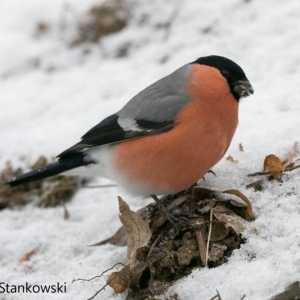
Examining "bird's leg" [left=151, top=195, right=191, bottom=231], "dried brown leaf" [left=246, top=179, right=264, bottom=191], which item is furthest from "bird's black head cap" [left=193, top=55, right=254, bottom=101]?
"bird's leg" [left=151, top=195, right=191, bottom=231]

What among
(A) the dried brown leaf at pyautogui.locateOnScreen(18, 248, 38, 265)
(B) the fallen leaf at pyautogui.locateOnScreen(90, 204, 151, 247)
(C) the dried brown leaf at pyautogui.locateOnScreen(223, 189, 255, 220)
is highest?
(A) the dried brown leaf at pyautogui.locateOnScreen(18, 248, 38, 265)

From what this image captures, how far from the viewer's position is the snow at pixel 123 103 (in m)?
3.01

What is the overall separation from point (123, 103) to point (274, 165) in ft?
7.46

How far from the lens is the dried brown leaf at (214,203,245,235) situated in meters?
3.13

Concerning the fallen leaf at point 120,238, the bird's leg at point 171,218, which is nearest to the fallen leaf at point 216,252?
the bird's leg at point 171,218

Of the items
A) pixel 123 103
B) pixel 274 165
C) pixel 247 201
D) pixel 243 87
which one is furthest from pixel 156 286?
pixel 123 103

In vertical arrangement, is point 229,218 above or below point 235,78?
below

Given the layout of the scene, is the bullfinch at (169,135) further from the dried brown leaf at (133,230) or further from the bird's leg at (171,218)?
the dried brown leaf at (133,230)

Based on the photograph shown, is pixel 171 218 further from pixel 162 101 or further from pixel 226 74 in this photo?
pixel 226 74

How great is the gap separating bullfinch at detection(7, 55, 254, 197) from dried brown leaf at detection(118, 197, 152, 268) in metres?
0.30

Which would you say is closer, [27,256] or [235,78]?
[235,78]

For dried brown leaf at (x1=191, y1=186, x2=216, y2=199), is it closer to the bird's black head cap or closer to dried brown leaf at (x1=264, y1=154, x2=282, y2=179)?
dried brown leaf at (x1=264, y1=154, x2=282, y2=179)

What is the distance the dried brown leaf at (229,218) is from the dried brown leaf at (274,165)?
1.37ft

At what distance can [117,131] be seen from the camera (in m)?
3.82
